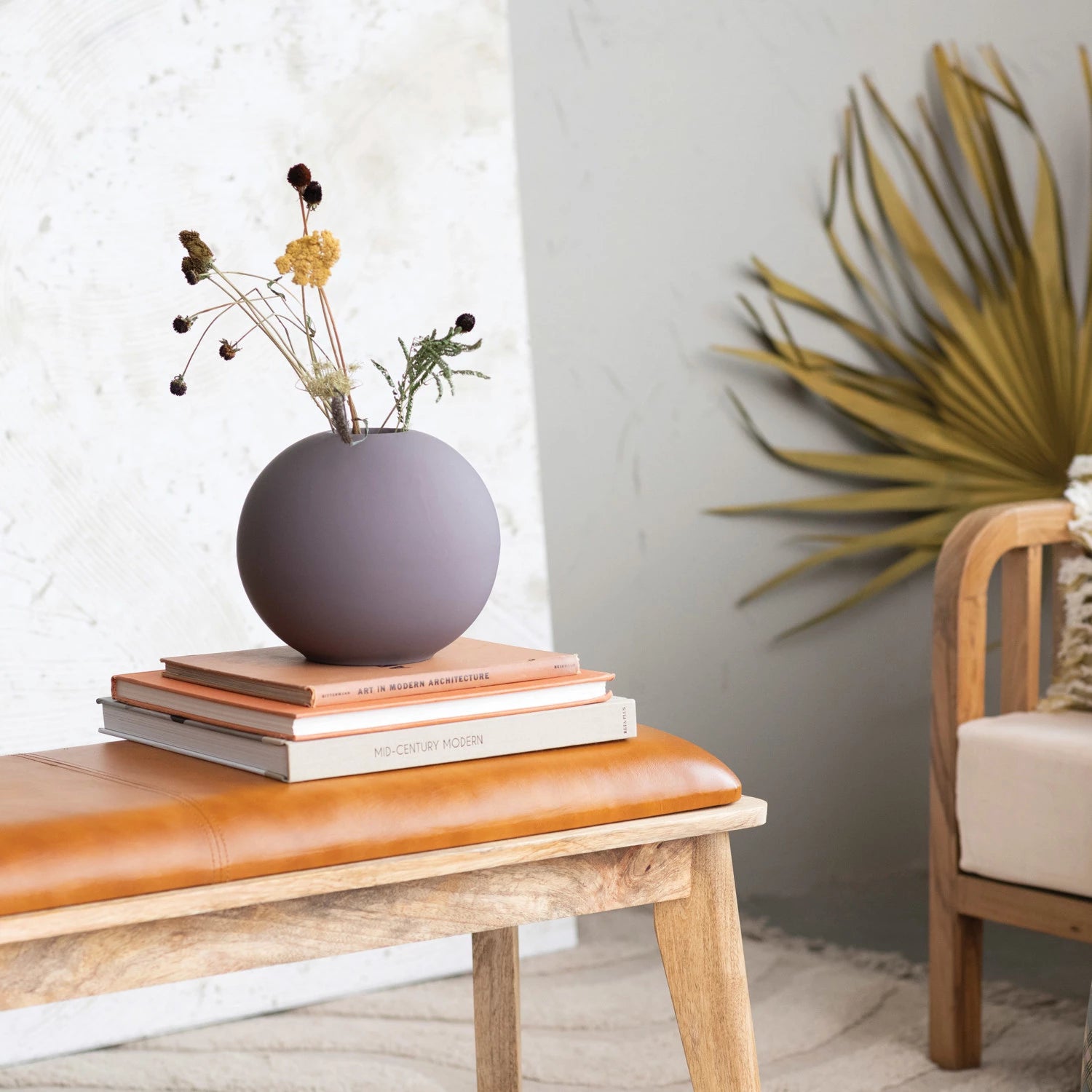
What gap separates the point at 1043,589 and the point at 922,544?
0.33 metres

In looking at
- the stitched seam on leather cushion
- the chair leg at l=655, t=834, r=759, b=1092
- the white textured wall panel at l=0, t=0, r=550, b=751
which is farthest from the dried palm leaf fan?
the stitched seam on leather cushion

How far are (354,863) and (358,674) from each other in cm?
15

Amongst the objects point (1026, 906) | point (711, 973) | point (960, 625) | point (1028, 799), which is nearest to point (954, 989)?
point (1026, 906)

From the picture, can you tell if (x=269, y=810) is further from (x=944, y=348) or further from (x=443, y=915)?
(x=944, y=348)

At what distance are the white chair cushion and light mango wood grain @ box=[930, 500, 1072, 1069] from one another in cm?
3

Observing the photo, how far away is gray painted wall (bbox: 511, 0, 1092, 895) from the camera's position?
2336 millimetres

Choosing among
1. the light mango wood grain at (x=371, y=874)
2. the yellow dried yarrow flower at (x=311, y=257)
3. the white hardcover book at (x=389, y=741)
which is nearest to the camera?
the light mango wood grain at (x=371, y=874)

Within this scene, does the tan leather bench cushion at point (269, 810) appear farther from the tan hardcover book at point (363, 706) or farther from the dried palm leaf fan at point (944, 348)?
the dried palm leaf fan at point (944, 348)

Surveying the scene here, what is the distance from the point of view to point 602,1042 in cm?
176

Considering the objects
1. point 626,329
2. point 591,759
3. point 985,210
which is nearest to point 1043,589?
point 985,210

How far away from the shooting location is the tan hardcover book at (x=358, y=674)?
931mm

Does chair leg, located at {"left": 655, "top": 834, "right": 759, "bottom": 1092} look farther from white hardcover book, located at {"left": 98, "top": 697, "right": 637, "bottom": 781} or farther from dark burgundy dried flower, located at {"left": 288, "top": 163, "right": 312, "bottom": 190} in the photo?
dark burgundy dried flower, located at {"left": 288, "top": 163, "right": 312, "bottom": 190}

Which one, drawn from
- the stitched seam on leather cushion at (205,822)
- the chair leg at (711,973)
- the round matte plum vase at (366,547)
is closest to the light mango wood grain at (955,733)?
the chair leg at (711,973)

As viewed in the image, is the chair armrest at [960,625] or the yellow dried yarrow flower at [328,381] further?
the chair armrest at [960,625]
